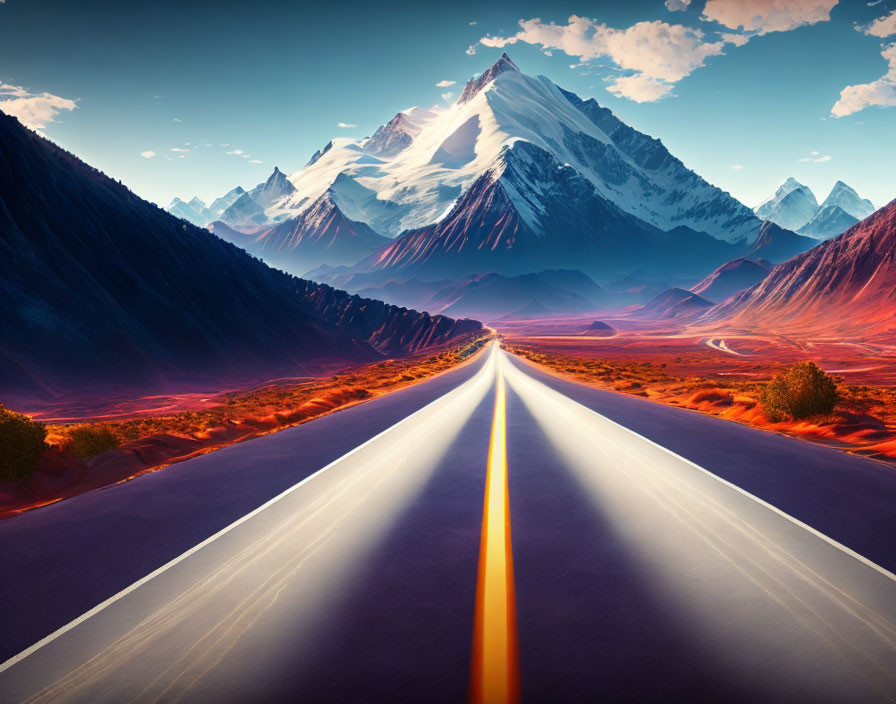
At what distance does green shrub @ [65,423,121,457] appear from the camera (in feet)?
40.8

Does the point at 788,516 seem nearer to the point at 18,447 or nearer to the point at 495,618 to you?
the point at 495,618

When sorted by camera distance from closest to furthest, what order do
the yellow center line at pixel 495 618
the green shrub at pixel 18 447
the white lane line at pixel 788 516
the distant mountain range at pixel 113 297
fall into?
the yellow center line at pixel 495 618
the white lane line at pixel 788 516
the green shrub at pixel 18 447
the distant mountain range at pixel 113 297

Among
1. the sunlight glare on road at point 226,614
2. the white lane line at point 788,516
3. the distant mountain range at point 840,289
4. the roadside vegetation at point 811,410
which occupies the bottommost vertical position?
the sunlight glare on road at point 226,614

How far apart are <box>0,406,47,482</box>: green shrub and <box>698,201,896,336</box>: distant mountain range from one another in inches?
5449

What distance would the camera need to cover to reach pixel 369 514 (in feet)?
21.9

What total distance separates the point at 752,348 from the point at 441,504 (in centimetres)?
10574

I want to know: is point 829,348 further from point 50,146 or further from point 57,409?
point 50,146

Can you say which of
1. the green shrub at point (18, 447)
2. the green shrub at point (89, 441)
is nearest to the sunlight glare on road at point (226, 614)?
the green shrub at point (18, 447)

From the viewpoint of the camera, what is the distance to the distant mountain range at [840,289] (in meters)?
119

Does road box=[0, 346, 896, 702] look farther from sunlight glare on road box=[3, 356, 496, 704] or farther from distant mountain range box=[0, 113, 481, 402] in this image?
distant mountain range box=[0, 113, 481, 402]

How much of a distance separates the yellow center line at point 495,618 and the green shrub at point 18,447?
9469mm

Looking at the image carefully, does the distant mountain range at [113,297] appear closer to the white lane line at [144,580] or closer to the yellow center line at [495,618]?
the white lane line at [144,580]

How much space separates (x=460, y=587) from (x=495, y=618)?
66 centimetres

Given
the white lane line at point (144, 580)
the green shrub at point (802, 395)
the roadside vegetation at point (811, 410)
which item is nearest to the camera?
the white lane line at point (144, 580)
